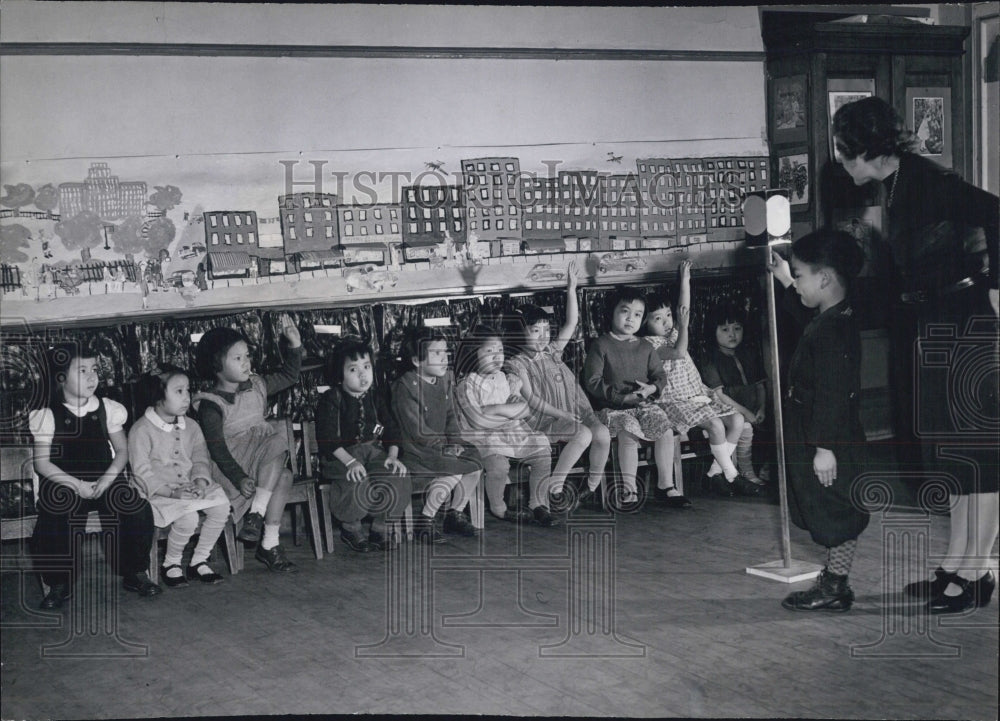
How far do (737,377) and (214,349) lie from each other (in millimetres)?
2886

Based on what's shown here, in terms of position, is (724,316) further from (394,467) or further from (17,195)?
(17,195)

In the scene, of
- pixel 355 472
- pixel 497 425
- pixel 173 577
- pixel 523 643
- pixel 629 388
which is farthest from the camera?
pixel 629 388

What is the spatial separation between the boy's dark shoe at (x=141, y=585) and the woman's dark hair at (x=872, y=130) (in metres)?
3.39

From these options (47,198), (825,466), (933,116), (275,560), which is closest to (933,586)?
(825,466)

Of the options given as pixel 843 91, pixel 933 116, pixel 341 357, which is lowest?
pixel 341 357

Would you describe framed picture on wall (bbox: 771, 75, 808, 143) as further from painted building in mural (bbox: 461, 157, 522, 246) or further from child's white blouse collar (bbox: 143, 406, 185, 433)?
child's white blouse collar (bbox: 143, 406, 185, 433)

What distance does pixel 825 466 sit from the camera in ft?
13.6

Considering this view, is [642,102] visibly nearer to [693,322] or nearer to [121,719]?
[693,322]

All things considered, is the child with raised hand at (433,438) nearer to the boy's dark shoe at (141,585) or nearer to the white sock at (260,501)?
the white sock at (260,501)

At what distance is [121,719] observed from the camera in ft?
11.2

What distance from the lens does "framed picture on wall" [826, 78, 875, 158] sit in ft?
19.9

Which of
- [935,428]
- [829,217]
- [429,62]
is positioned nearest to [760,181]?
[829,217]

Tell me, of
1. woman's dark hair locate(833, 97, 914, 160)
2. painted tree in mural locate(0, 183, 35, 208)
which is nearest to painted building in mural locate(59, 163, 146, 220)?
painted tree in mural locate(0, 183, 35, 208)

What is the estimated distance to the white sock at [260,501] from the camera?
492cm
